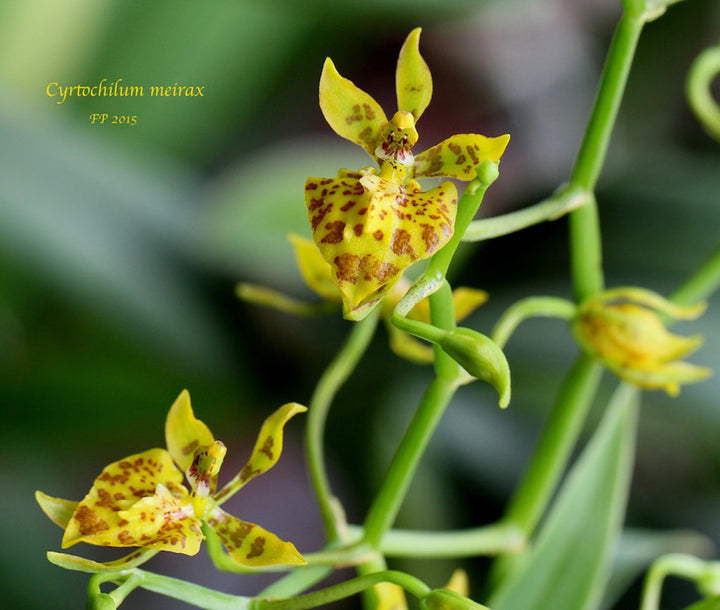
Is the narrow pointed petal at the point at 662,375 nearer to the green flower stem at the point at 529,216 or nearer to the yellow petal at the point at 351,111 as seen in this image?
the green flower stem at the point at 529,216

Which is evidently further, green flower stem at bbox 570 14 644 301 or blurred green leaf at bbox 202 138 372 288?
blurred green leaf at bbox 202 138 372 288

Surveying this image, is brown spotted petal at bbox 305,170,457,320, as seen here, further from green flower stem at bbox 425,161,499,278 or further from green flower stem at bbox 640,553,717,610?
green flower stem at bbox 640,553,717,610

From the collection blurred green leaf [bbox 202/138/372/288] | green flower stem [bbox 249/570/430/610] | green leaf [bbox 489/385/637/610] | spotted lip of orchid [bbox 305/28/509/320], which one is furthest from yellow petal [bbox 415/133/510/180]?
blurred green leaf [bbox 202/138/372/288]

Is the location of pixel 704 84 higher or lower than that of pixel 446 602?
higher

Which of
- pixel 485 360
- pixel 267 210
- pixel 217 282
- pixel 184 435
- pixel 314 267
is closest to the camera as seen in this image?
pixel 485 360

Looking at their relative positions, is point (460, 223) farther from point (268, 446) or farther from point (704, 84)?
point (704, 84)

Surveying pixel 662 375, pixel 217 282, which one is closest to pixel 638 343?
pixel 662 375

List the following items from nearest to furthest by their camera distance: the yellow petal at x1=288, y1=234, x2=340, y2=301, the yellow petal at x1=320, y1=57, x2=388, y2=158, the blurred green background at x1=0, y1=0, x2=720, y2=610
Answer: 1. the yellow petal at x1=320, y1=57, x2=388, y2=158
2. the yellow petal at x1=288, y1=234, x2=340, y2=301
3. the blurred green background at x1=0, y1=0, x2=720, y2=610
